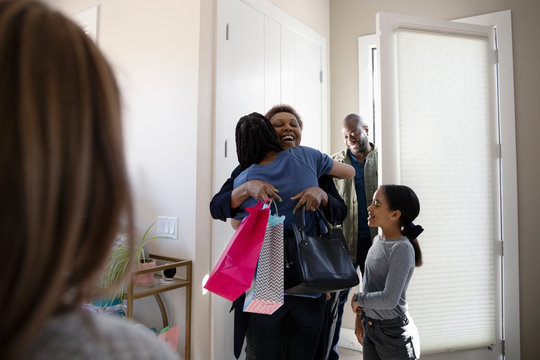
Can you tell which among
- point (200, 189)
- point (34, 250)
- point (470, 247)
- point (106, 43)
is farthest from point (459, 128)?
point (34, 250)

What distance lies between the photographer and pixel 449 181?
234cm

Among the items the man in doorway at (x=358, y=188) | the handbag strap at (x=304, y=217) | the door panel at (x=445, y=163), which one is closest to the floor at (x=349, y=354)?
the door panel at (x=445, y=163)

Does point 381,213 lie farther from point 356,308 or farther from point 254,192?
point 254,192

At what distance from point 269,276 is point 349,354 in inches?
75.6

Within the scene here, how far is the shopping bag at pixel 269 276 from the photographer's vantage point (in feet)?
3.99

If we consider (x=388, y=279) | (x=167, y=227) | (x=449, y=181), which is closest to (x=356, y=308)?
(x=388, y=279)

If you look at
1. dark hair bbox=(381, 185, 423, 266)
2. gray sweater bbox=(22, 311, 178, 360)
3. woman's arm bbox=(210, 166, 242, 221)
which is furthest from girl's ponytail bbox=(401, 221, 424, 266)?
gray sweater bbox=(22, 311, 178, 360)

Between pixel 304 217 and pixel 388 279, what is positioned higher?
pixel 304 217

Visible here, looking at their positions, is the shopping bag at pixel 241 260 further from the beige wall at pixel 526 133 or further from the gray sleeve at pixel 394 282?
the beige wall at pixel 526 133

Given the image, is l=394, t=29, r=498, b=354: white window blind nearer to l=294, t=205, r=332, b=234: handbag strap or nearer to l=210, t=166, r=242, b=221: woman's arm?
l=294, t=205, r=332, b=234: handbag strap

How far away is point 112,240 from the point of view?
0.39m

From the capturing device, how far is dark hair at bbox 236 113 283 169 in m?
1.39

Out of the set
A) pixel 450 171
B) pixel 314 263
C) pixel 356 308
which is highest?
pixel 450 171

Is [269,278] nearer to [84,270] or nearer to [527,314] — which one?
[84,270]
